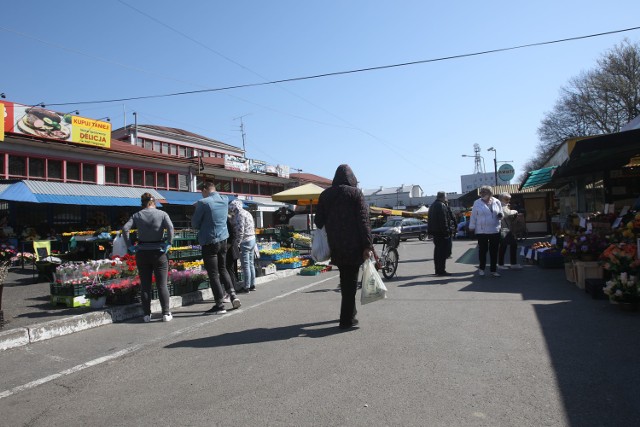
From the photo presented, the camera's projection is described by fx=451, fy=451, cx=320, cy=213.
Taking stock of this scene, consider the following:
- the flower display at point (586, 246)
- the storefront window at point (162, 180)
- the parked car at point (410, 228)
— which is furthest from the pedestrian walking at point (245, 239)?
the storefront window at point (162, 180)

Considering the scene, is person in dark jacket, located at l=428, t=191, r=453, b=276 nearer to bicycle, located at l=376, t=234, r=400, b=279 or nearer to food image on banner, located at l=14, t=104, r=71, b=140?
bicycle, located at l=376, t=234, r=400, b=279

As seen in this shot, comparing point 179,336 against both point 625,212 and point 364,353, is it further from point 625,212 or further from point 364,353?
point 625,212

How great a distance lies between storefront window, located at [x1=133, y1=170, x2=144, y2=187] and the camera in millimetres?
27297

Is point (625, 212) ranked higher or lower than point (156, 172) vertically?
lower

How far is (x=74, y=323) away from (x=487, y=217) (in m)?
7.40

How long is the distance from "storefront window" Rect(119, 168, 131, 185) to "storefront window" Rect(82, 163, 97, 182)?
1854 millimetres

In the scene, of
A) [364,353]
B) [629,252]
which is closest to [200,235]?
[364,353]

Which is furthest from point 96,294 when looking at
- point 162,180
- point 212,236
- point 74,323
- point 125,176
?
point 162,180

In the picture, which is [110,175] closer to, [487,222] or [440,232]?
[440,232]

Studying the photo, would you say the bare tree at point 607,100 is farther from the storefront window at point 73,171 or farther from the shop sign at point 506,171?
the storefront window at point 73,171

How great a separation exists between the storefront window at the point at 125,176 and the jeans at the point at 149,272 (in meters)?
22.2

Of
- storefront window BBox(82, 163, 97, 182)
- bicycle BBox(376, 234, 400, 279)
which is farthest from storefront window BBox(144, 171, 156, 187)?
bicycle BBox(376, 234, 400, 279)

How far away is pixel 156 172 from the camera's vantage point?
2891 centimetres

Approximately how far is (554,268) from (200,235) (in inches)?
313
